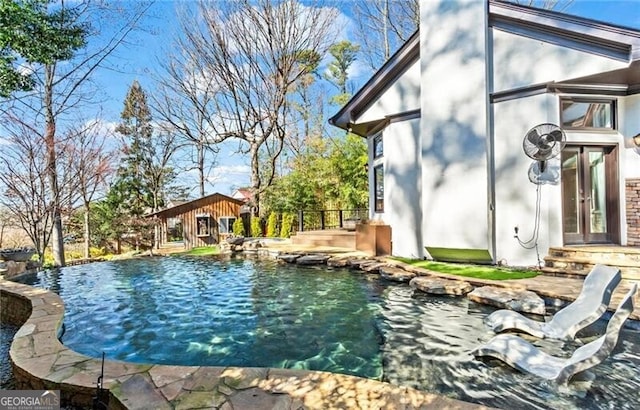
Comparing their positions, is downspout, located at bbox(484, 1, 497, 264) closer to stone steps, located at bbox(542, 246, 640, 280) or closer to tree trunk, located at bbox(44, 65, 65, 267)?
stone steps, located at bbox(542, 246, 640, 280)

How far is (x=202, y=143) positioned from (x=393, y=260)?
13816mm

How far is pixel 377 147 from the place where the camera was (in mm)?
11633

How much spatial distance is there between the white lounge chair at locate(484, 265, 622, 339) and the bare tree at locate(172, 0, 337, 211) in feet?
47.8

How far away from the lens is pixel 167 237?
2070cm

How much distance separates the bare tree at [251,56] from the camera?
53.1ft

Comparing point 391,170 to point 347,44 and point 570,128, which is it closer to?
point 570,128

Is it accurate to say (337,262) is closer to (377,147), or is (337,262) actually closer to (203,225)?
(377,147)

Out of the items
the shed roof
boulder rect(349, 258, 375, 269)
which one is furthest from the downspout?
the shed roof

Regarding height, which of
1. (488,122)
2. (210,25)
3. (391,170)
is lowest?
(391,170)

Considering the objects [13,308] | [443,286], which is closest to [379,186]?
[443,286]

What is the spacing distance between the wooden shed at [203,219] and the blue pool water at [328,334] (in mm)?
11559

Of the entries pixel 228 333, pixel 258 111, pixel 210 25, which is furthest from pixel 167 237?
pixel 228 333

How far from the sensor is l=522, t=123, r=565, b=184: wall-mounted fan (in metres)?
7.09

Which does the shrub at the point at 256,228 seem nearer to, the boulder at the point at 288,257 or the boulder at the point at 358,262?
the boulder at the point at 288,257
